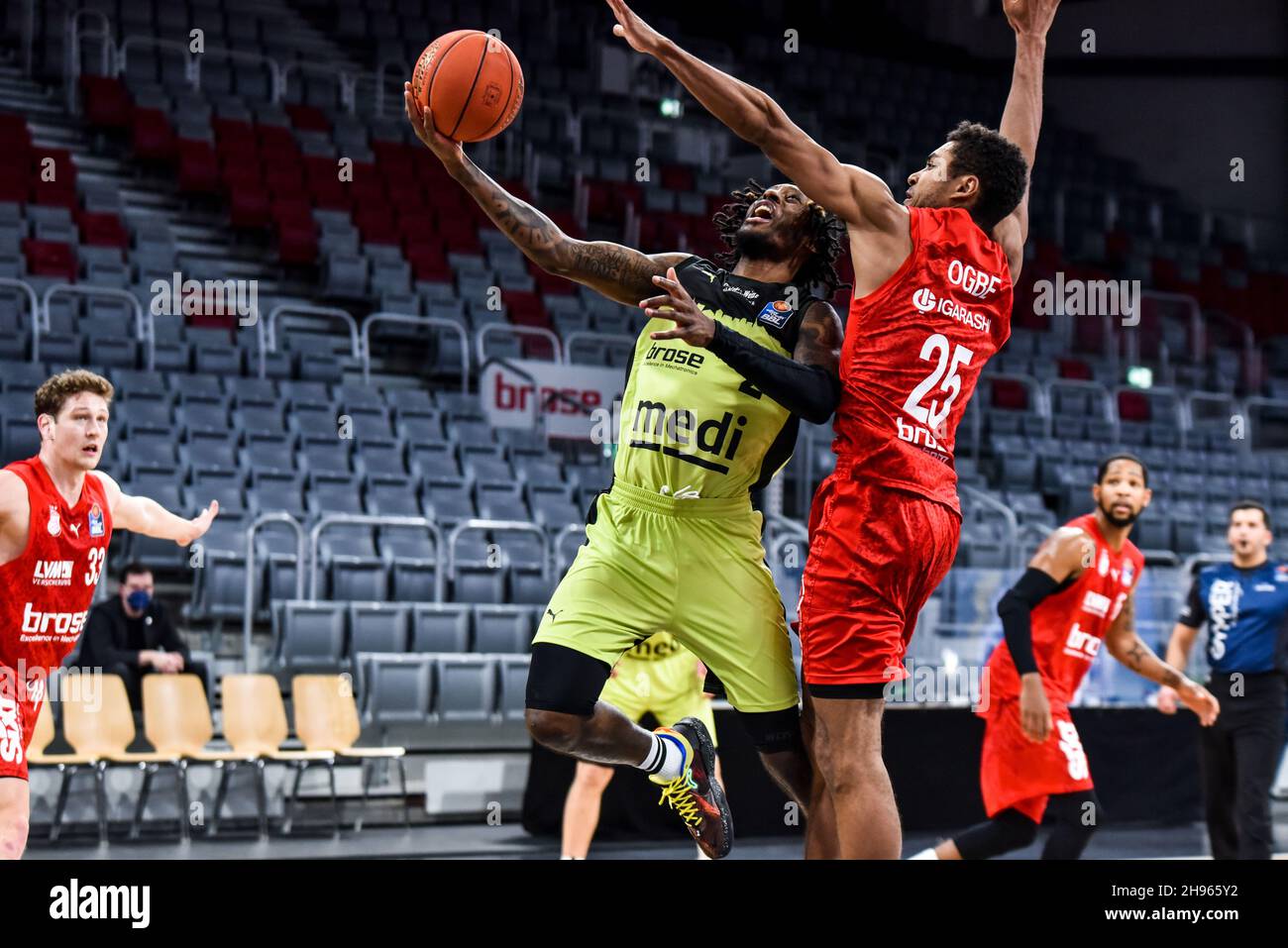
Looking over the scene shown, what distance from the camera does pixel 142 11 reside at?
666 inches

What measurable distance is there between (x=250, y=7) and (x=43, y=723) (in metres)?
12.3

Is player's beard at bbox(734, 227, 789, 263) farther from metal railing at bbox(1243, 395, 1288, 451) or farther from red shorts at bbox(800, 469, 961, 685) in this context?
metal railing at bbox(1243, 395, 1288, 451)

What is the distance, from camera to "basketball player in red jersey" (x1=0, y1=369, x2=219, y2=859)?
480 cm

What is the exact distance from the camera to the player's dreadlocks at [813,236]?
4594mm

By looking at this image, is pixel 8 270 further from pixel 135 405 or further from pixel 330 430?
pixel 330 430

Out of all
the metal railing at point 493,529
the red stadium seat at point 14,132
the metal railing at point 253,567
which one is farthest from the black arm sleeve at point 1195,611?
the red stadium seat at point 14,132

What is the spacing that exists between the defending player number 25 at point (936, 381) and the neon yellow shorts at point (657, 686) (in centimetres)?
359

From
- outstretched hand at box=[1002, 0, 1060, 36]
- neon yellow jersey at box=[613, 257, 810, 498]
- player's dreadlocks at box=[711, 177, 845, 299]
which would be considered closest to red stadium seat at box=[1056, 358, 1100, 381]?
player's dreadlocks at box=[711, 177, 845, 299]

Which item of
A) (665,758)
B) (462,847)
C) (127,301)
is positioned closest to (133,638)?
(462,847)

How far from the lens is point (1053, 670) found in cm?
619

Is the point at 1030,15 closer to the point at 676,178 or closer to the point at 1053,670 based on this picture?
the point at 1053,670

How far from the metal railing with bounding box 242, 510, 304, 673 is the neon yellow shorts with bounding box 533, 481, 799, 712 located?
17.2ft

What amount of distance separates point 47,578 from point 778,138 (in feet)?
8.77
